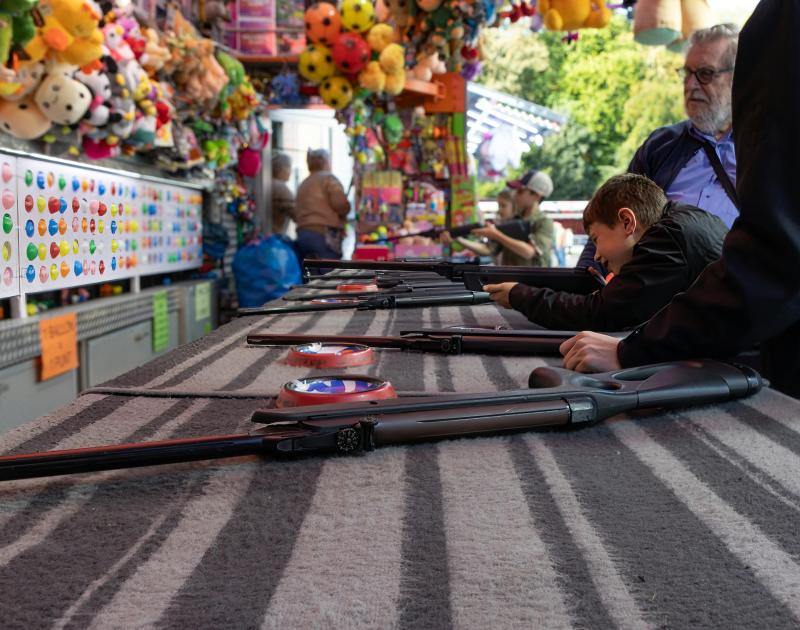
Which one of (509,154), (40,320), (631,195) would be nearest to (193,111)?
(40,320)

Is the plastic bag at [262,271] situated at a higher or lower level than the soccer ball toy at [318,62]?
lower

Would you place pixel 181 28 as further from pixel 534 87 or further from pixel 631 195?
pixel 534 87

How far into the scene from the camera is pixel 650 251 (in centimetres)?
176

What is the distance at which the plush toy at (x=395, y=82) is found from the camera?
18.9ft

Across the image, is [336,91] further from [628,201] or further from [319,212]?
[628,201]

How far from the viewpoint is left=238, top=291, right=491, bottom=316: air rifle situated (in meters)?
→ 2.04

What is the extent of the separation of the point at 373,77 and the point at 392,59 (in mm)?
189

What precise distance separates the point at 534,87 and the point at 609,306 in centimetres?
2303

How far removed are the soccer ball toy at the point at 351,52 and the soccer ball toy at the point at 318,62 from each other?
10 cm

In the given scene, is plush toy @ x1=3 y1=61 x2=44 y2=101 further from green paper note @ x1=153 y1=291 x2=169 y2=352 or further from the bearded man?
the bearded man

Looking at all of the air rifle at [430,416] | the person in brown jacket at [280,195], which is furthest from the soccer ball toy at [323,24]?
the air rifle at [430,416]

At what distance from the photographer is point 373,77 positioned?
567cm

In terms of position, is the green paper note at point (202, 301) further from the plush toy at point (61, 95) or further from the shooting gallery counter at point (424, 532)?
the shooting gallery counter at point (424, 532)

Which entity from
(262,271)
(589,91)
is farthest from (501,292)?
(589,91)
